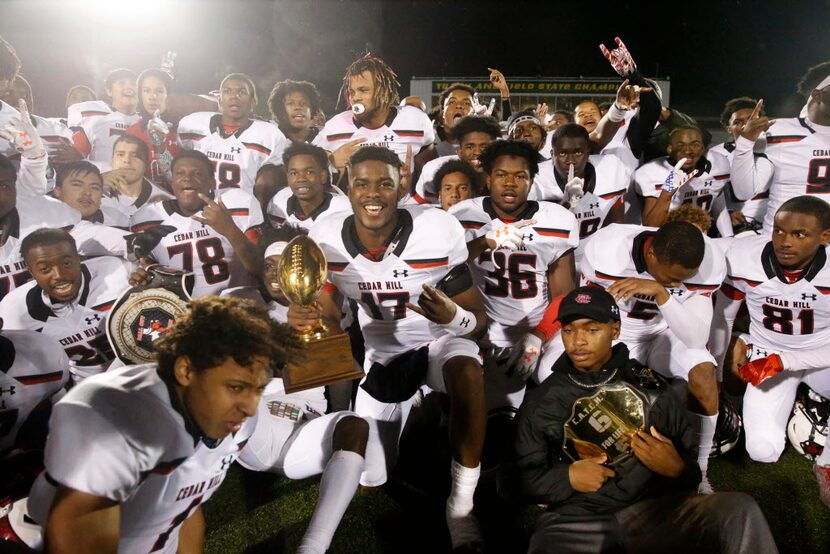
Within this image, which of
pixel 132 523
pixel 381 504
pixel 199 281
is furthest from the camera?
pixel 199 281

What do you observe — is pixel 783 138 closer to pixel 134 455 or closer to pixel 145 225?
pixel 145 225

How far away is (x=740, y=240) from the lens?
3.65m

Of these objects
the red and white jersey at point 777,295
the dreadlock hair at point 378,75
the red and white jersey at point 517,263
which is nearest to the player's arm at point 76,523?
the red and white jersey at point 517,263

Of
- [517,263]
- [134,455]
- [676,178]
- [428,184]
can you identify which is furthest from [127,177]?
[676,178]

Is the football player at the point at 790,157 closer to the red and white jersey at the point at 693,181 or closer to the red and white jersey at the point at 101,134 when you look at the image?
the red and white jersey at the point at 693,181

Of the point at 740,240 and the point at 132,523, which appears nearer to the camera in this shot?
the point at 132,523

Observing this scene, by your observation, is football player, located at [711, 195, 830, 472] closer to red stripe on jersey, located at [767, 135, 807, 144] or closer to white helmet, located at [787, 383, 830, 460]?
white helmet, located at [787, 383, 830, 460]

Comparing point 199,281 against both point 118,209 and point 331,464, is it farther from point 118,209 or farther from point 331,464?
point 331,464

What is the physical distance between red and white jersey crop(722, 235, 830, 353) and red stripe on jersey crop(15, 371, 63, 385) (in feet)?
12.5

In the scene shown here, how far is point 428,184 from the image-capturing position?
466 cm

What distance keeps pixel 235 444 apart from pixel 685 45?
824 inches

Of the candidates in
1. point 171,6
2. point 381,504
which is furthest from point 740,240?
point 171,6

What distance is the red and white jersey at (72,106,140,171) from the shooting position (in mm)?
5871

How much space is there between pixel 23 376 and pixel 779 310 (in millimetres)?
4152
